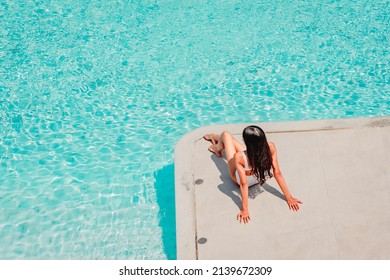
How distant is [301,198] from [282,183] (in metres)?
0.34

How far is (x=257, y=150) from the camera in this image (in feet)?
18.3

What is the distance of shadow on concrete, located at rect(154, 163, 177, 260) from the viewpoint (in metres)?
6.46

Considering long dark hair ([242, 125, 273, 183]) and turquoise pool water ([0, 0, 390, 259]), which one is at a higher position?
turquoise pool water ([0, 0, 390, 259])

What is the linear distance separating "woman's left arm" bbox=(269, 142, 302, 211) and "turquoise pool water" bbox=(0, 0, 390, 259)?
1.66 m

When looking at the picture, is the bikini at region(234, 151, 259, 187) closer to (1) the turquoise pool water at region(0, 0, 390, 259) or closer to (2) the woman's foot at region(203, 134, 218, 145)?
(2) the woman's foot at region(203, 134, 218, 145)

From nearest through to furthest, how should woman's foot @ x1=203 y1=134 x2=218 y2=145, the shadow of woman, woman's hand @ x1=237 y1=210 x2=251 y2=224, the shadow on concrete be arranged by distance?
1. woman's hand @ x1=237 y1=210 x2=251 y2=224
2. the shadow of woman
3. the shadow on concrete
4. woman's foot @ x1=203 y1=134 x2=218 y2=145

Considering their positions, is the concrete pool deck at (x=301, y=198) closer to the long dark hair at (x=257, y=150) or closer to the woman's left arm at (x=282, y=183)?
the woman's left arm at (x=282, y=183)

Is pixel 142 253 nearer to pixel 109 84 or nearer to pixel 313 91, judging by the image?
pixel 109 84

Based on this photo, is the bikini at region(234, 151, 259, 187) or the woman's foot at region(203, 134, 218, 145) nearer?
the bikini at region(234, 151, 259, 187)

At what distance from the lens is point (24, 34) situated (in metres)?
10.4

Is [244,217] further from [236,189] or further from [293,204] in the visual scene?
[293,204]

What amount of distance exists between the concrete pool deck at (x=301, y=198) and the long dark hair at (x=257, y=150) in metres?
0.44

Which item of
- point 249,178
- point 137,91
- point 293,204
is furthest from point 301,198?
point 137,91

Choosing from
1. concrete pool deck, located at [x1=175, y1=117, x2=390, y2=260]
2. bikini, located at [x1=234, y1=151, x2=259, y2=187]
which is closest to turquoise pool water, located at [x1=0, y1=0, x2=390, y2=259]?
concrete pool deck, located at [x1=175, y1=117, x2=390, y2=260]
